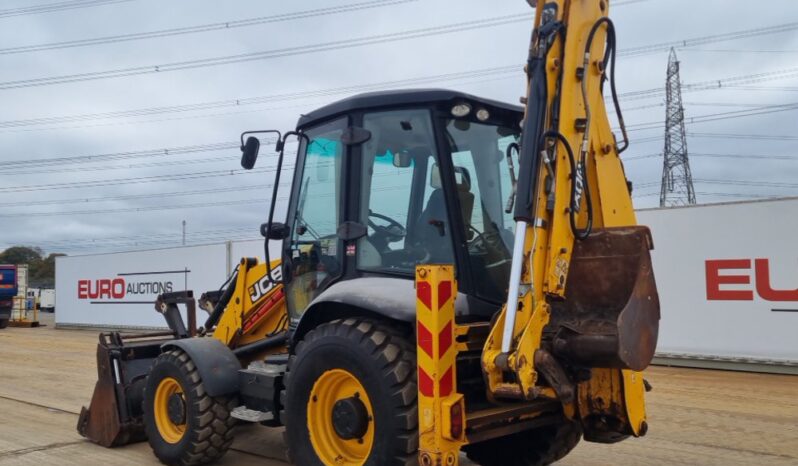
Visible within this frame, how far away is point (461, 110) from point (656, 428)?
4.36m

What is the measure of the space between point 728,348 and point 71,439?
9.81 metres

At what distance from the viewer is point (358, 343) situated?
4.17 metres

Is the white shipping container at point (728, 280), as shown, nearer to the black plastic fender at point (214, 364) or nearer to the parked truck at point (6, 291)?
the black plastic fender at point (214, 364)

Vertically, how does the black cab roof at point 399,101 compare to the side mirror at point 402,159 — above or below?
above

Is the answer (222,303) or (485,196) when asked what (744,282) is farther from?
(222,303)

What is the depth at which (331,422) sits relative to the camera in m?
4.45

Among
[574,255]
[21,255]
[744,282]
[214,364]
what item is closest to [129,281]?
[744,282]

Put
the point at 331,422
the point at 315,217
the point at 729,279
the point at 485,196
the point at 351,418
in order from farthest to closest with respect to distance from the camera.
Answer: the point at 729,279, the point at 315,217, the point at 485,196, the point at 331,422, the point at 351,418

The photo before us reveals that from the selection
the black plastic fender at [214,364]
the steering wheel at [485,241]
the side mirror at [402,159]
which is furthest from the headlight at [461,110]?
the black plastic fender at [214,364]

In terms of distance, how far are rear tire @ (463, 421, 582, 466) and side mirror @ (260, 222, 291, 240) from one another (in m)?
2.04

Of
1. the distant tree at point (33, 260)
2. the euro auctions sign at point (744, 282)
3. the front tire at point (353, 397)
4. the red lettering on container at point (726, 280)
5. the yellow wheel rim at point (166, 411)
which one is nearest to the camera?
the front tire at point (353, 397)

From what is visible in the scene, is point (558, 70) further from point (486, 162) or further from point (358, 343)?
point (358, 343)

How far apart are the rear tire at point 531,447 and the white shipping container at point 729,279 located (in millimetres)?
7867

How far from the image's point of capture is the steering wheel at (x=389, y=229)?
186 inches
